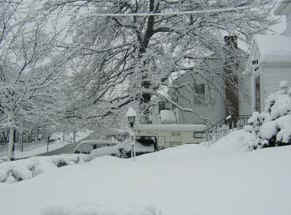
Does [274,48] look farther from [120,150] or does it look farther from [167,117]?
[120,150]

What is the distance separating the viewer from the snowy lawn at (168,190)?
3.95 meters

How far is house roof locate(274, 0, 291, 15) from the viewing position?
1215 cm

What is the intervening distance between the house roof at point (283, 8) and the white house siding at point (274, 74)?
2722 millimetres

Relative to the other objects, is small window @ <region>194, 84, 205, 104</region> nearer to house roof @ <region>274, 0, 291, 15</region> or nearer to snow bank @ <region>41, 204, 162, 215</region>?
house roof @ <region>274, 0, 291, 15</region>

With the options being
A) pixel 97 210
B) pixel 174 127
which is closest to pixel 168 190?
pixel 97 210

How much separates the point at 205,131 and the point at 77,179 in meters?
6.85

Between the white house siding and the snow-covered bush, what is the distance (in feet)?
7.53

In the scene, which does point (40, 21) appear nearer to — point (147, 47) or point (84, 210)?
point (147, 47)

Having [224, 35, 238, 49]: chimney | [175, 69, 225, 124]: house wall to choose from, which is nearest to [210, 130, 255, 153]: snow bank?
→ [224, 35, 238, 49]: chimney

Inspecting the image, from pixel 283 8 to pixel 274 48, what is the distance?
2.54 metres

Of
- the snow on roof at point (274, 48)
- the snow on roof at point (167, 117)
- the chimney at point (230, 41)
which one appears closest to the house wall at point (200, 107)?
the snow on roof at point (167, 117)

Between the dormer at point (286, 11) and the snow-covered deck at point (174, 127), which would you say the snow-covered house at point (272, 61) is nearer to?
the dormer at point (286, 11)

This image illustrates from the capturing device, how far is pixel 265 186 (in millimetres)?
4645

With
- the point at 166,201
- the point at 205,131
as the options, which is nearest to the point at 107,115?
the point at 205,131
